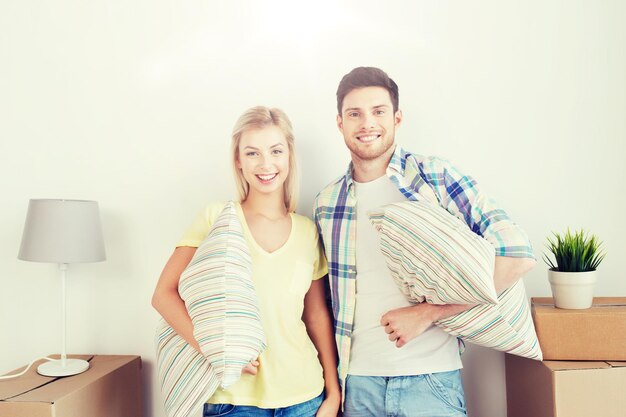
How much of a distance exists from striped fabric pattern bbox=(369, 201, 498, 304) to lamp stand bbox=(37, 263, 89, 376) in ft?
3.41

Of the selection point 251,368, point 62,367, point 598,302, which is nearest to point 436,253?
point 251,368

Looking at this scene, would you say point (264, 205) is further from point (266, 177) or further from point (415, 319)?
point (415, 319)

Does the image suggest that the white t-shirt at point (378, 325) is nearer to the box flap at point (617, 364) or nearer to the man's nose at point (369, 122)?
the man's nose at point (369, 122)

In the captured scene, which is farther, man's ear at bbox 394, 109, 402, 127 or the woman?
man's ear at bbox 394, 109, 402, 127

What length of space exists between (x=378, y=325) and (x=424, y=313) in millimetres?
146

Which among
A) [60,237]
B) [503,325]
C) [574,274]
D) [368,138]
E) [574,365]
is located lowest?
[574,365]

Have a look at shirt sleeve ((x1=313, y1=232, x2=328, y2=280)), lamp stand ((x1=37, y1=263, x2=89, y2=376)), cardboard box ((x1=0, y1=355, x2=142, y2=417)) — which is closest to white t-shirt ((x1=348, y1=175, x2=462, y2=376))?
shirt sleeve ((x1=313, y1=232, x2=328, y2=280))

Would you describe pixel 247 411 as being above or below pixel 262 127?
below

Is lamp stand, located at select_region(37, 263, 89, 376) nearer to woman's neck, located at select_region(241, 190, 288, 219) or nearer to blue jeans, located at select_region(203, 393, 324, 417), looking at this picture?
blue jeans, located at select_region(203, 393, 324, 417)

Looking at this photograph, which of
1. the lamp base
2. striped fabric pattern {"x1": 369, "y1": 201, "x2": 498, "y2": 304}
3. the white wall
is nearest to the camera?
striped fabric pattern {"x1": 369, "y1": 201, "x2": 498, "y2": 304}

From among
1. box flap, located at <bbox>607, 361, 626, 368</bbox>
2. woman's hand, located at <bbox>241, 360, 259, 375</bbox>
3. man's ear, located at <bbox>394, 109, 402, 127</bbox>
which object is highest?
man's ear, located at <bbox>394, 109, 402, 127</bbox>

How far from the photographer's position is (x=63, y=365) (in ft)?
5.27

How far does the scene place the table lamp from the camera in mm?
1561

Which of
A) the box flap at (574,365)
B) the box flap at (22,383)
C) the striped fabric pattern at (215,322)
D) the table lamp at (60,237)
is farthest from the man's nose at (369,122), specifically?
the box flap at (22,383)
